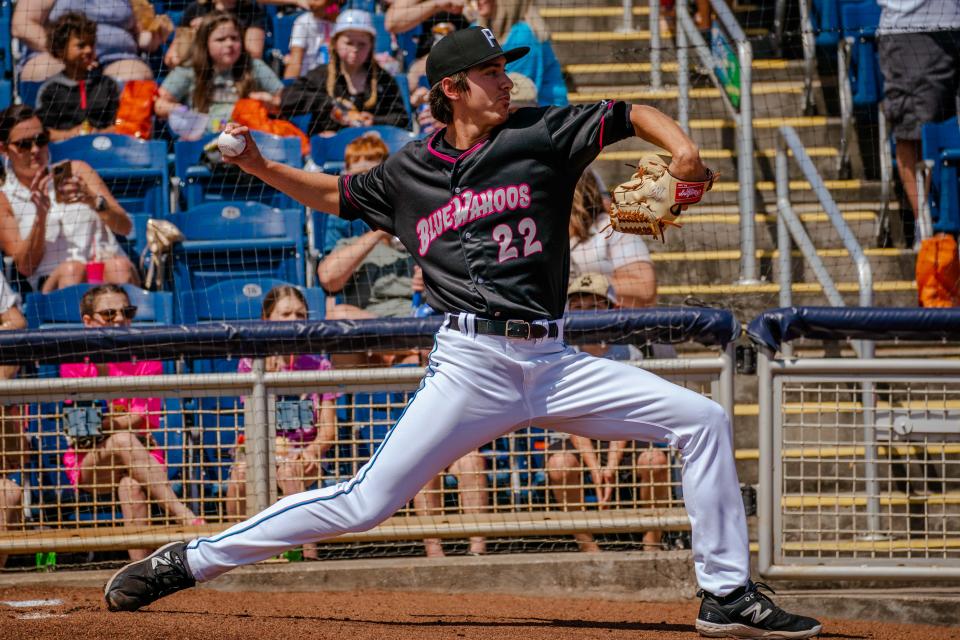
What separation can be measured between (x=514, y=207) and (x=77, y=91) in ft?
16.7

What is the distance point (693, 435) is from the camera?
3.50m

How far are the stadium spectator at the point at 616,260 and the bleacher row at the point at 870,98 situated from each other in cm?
154

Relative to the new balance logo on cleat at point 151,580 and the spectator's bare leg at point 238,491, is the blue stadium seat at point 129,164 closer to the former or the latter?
the spectator's bare leg at point 238,491

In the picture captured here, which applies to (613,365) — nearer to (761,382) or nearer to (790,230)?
(761,382)

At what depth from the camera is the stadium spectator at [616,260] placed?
5.71m

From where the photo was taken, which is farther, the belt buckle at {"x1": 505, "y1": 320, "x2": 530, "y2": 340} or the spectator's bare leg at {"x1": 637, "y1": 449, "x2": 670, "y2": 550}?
the spectator's bare leg at {"x1": 637, "y1": 449, "x2": 670, "y2": 550}

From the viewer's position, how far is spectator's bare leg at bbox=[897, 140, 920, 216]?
705 centimetres

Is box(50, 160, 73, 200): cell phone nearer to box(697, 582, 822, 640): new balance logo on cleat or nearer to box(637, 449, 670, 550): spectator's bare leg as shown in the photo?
box(637, 449, 670, 550): spectator's bare leg

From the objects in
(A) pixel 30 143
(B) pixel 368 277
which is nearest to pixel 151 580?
(B) pixel 368 277

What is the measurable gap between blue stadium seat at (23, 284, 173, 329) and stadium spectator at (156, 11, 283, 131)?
5.74ft

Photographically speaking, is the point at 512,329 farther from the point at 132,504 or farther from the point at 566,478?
the point at 132,504

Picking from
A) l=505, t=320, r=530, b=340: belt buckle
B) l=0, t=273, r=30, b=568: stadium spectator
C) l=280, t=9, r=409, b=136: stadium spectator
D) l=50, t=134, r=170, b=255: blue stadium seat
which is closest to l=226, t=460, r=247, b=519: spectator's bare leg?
l=0, t=273, r=30, b=568: stadium spectator

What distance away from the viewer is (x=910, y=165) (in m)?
7.05

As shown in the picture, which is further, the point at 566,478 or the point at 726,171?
the point at 726,171
